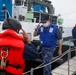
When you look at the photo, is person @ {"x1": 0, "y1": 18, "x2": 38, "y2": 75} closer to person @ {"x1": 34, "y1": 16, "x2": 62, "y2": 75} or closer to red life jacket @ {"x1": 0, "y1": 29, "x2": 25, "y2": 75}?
red life jacket @ {"x1": 0, "y1": 29, "x2": 25, "y2": 75}

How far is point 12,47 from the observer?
2.05m

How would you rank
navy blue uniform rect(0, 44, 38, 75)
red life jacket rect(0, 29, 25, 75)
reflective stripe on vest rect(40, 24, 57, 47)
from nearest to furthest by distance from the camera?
red life jacket rect(0, 29, 25, 75) → navy blue uniform rect(0, 44, 38, 75) → reflective stripe on vest rect(40, 24, 57, 47)

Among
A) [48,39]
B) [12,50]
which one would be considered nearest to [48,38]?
[48,39]

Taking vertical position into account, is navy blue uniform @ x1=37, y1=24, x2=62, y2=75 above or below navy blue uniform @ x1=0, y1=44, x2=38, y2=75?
below

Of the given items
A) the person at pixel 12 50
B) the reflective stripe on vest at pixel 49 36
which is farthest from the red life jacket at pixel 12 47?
the reflective stripe on vest at pixel 49 36

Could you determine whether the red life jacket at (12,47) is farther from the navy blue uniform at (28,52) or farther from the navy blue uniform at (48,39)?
the navy blue uniform at (48,39)

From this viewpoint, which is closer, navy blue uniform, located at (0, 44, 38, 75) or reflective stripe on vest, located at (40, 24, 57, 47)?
navy blue uniform, located at (0, 44, 38, 75)

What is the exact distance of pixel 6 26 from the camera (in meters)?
2.13

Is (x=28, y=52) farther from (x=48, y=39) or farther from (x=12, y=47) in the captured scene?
(x=48, y=39)

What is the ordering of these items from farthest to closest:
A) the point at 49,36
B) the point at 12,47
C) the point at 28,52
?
the point at 49,36 < the point at 28,52 < the point at 12,47

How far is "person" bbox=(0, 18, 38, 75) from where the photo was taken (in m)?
2.05

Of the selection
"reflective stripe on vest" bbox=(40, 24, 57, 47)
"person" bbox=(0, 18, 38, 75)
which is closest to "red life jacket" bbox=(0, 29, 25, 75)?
"person" bbox=(0, 18, 38, 75)

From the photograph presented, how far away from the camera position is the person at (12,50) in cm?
205

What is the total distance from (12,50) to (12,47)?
34 mm
